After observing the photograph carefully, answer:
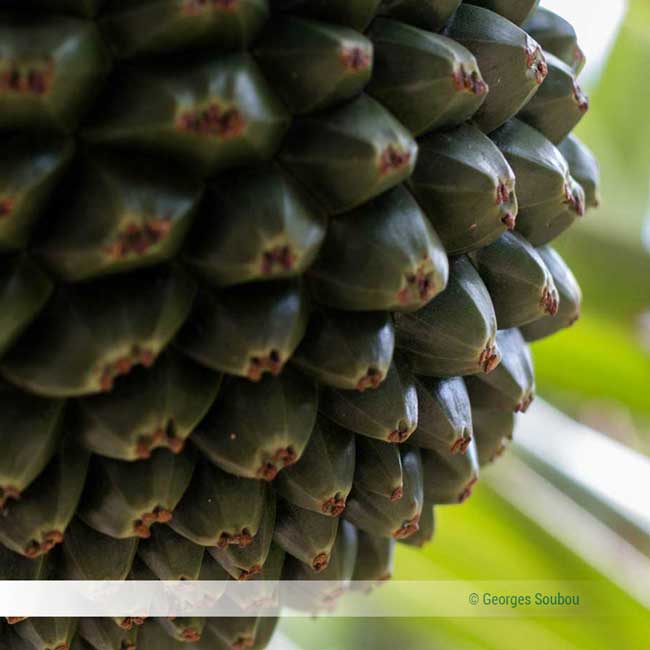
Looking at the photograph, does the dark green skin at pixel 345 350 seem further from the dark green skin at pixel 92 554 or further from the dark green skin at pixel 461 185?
the dark green skin at pixel 92 554

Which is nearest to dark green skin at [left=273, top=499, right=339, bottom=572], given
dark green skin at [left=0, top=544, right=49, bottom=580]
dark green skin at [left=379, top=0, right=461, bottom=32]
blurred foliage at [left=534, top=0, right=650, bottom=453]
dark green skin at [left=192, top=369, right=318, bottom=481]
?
dark green skin at [left=192, top=369, right=318, bottom=481]

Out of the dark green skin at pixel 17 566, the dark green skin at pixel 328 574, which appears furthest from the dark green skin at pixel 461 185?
the dark green skin at pixel 17 566

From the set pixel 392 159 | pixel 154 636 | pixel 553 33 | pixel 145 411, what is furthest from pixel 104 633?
pixel 553 33

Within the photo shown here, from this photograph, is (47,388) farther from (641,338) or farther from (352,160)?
(641,338)

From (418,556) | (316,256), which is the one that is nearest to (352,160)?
(316,256)

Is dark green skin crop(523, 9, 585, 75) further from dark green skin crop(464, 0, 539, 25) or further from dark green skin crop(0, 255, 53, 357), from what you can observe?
dark green skin crop(0, 255, 53, 357)

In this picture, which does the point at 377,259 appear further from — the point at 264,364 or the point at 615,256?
the point at 615,256
